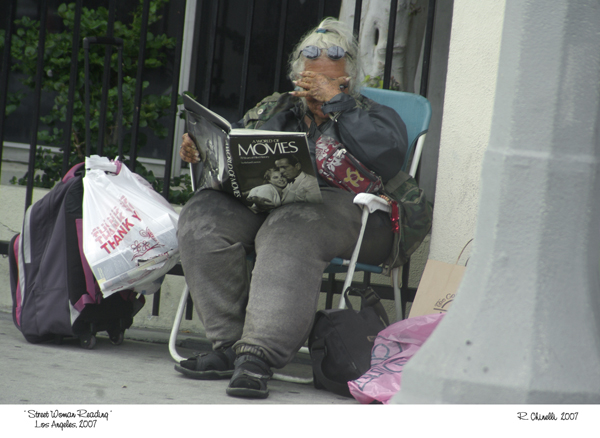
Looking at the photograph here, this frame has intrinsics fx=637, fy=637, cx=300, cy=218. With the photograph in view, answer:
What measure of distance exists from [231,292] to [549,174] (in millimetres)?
1216

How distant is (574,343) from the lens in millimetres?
1359

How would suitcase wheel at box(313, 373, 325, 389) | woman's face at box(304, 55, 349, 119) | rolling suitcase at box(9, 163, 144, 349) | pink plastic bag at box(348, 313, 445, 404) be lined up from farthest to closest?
woman's face at box(304, 55, 349, 119), rolling suitcase at box(9, 163, 144, 349), suitcase wheel at box(313, 373, 325, 389), pink plastic bag at box(348, 313, 445, 404)

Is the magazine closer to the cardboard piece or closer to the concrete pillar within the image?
the cardboard piece

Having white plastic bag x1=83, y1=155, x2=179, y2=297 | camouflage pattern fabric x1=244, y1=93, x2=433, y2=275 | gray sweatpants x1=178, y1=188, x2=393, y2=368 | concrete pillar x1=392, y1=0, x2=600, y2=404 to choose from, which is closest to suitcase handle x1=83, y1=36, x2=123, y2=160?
white plastic bag x1=83, y1=155, x2=179, y2=297

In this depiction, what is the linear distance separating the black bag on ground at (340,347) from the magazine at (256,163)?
431 millimetres

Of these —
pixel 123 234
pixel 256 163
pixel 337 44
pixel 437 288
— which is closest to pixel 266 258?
pixel 256 163

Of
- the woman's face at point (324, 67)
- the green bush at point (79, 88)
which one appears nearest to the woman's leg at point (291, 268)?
the woman's face at point (324, 67)

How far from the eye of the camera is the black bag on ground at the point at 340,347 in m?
2.14

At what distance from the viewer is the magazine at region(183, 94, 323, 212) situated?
2.13 m

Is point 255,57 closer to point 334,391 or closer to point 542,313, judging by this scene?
point 334,391

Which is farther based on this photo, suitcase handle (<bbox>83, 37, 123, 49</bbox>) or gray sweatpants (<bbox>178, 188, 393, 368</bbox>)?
suitcase handle (<bbox>83, 37, 123, 49</bbox>)

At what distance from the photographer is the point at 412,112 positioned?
277cm

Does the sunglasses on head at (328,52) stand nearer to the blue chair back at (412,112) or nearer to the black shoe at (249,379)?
the blue chair back at (412,112)

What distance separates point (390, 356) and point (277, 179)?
72 cm
